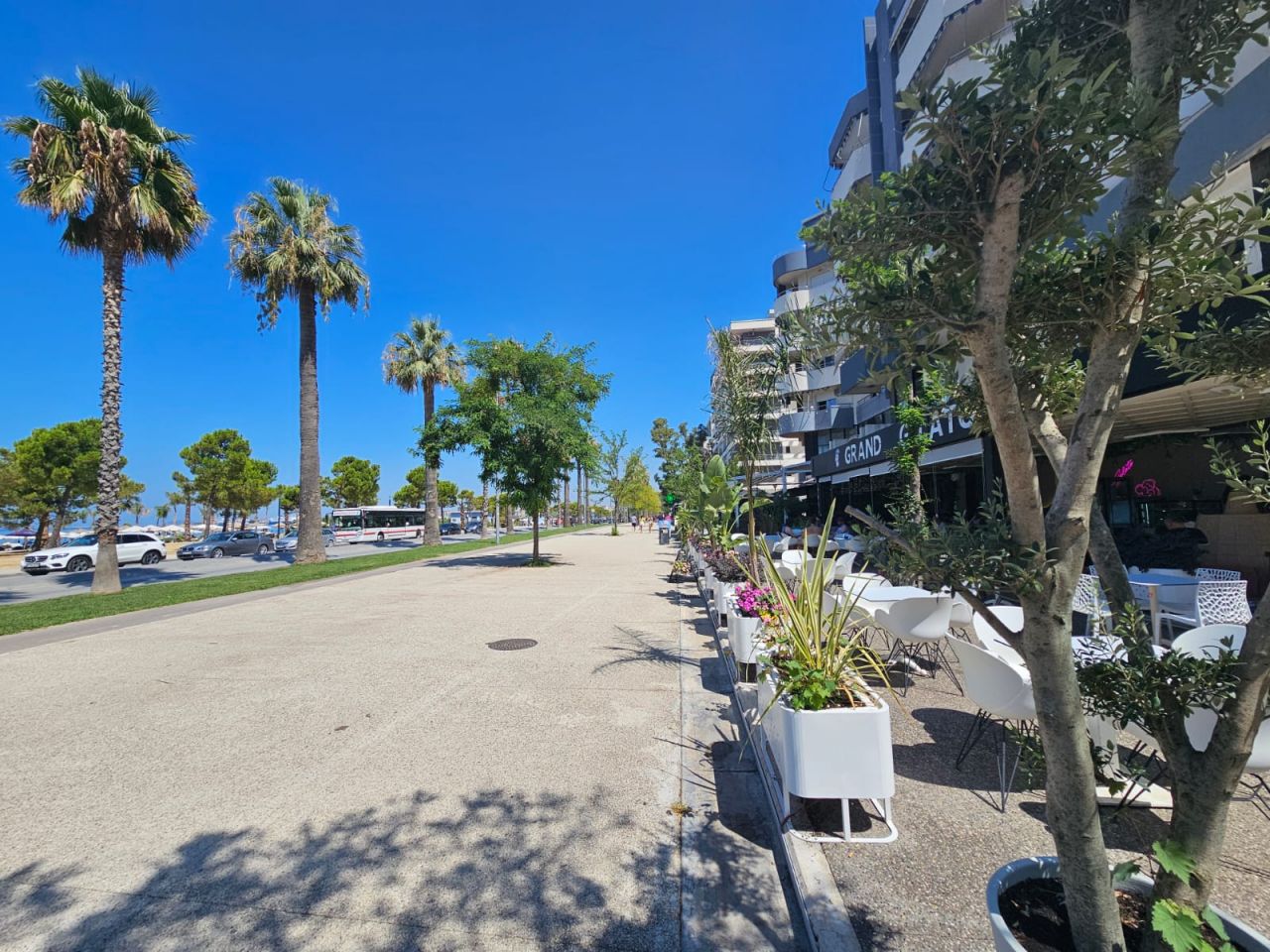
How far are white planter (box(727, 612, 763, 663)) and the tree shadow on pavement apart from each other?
1832 millimetres

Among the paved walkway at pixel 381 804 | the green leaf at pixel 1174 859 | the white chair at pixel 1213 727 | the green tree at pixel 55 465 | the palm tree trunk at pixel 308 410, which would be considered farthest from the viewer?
the green tree at pixel 55 465

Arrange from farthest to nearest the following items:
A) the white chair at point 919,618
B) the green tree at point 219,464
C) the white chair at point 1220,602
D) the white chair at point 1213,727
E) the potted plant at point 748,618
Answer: the green tree at point 219,464, the white chair at point 1220,602, the white chair at point 919,618, the potted plant at point 748,618, the white chair at point 1213,727

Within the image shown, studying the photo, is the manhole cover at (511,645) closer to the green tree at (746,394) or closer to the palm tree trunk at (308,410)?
the green tree at (746,394)

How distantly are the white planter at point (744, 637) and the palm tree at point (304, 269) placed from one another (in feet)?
61.5

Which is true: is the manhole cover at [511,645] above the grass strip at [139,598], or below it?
below

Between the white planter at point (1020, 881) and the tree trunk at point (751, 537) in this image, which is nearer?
the white planter at point (1020, 881)

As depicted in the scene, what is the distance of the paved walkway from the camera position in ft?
8.41

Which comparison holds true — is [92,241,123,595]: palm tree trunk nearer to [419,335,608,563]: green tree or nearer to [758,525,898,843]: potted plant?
[419,335,608,563]: green tree

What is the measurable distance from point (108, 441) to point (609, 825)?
16.7 metres

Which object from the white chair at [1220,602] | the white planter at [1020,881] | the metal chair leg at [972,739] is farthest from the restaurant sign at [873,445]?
the white planter at [1020,881]

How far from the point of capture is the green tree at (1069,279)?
5.16 feet

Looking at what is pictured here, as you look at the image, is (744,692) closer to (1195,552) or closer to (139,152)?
(1195,552)

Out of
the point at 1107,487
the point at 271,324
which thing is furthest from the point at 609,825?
the point at 271,324

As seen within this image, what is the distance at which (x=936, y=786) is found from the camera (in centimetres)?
359
